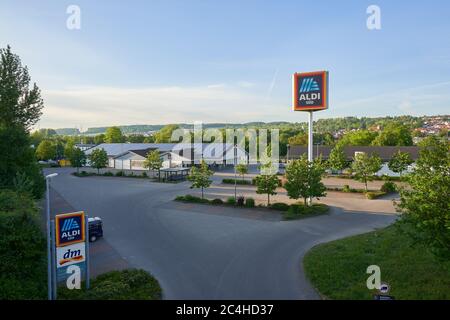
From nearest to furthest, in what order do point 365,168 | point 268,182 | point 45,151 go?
point 268,182 < point 365,168 < point 45,151

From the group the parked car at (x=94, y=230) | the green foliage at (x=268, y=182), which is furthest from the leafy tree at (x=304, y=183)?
the parked car at (x=94, y=230)

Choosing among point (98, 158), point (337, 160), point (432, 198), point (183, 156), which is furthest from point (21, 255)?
point (183, 156)

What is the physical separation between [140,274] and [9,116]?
22.0 metres

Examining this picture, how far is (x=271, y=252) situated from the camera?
60.7ft

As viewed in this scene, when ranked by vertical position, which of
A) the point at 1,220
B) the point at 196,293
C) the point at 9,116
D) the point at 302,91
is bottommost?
the point at 196,293

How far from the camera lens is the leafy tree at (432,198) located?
1203 centimetres

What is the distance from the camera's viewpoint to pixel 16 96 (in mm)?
28047

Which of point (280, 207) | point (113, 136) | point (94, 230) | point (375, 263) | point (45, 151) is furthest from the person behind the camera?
point (113, 136)

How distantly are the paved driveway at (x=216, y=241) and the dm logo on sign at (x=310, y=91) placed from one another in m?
13.0

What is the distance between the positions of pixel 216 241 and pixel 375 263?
369 inches

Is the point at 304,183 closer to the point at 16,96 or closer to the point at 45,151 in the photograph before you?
the point at 16,96

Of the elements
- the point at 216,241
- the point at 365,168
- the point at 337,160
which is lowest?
the point at 216,241
